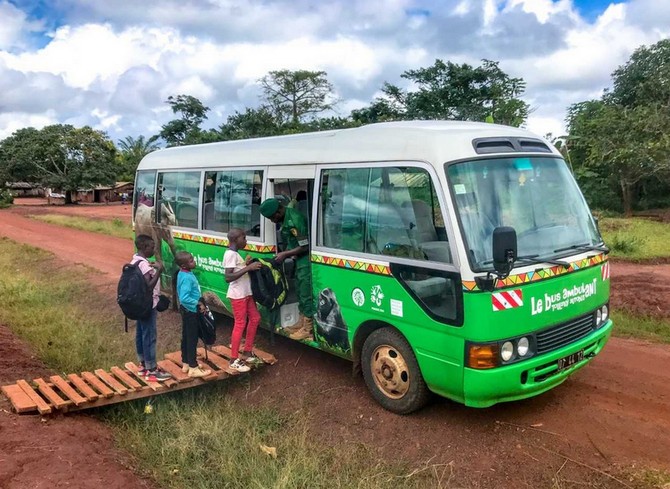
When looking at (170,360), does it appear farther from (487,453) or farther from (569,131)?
(569,131)

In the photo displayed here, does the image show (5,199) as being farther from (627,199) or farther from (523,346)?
(523,346)

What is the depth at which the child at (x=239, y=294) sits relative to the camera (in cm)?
552

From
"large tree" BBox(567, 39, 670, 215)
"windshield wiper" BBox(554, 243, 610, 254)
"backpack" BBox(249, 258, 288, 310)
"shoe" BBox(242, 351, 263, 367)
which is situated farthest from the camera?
"large tree" BBox(567, 39, 670, 215)

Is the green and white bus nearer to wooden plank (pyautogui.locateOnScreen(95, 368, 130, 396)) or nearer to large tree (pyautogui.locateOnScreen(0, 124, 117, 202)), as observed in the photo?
wooden plank (pyautogui.locateOnScreen(95, 368, 130, 396))

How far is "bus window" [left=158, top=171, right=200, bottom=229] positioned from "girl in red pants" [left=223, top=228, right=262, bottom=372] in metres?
1.75

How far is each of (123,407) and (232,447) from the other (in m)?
1.56

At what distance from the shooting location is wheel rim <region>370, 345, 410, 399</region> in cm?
465

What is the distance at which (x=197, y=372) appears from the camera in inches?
213

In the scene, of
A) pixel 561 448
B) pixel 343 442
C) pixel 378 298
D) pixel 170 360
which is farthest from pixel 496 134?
pixel 170 360

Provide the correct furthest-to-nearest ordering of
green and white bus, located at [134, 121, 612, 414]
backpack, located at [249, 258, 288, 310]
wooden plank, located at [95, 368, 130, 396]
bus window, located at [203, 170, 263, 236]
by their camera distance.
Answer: bus window, located at [203, 170, 263, 236] < backpack, located at [249, 258, 288, 310] < wooden plank, located at [95, 368, 130, 396] < green and white bus, located at [134, 121, 612, 414]

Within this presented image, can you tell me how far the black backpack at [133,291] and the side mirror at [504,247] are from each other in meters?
3.18

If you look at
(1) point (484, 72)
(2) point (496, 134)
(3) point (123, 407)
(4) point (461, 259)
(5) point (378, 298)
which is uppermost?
(1) point (484, 72)

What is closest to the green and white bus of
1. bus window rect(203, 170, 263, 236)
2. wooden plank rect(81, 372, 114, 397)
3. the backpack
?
the backpack

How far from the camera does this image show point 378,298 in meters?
4.68
